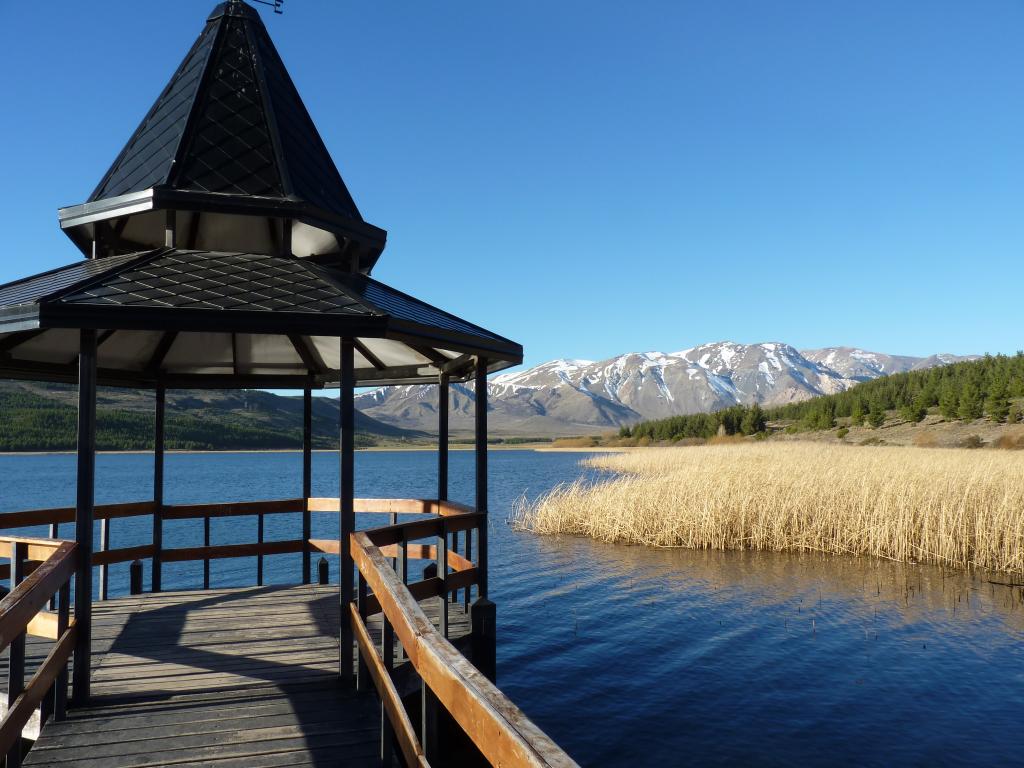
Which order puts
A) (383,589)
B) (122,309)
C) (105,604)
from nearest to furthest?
(383,589)
(122,309)
(105,604)

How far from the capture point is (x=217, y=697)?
5203mm

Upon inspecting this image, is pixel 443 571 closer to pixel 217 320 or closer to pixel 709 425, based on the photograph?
pixel 217 320

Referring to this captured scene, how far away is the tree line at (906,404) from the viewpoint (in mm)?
55812

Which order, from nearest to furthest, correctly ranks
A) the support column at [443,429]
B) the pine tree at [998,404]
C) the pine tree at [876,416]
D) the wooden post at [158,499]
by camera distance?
1. the support column at [443,429]
2. the wooden post at [158,499]
3. the pine tree at [998,404]
4. the pine tree at [876,416]

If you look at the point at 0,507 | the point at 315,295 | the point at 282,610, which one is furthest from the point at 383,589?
the point at 0,507

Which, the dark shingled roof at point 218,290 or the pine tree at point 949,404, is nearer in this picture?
the dark shingled roof at point 218,290

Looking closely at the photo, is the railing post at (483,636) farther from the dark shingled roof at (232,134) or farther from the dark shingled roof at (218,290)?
the dark shingled roof at (232,134)

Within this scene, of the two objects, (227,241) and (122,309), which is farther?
(227,241)

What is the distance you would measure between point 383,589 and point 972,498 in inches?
615

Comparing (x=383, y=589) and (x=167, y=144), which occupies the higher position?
(x=167, y=144)

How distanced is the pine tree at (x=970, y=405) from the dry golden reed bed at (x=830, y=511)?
128 ft

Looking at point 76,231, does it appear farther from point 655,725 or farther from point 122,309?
point 655,725

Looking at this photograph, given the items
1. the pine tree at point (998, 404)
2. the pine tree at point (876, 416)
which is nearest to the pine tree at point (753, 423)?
the pine tree at point (876, 416)

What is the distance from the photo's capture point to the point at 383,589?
13.4 ft
